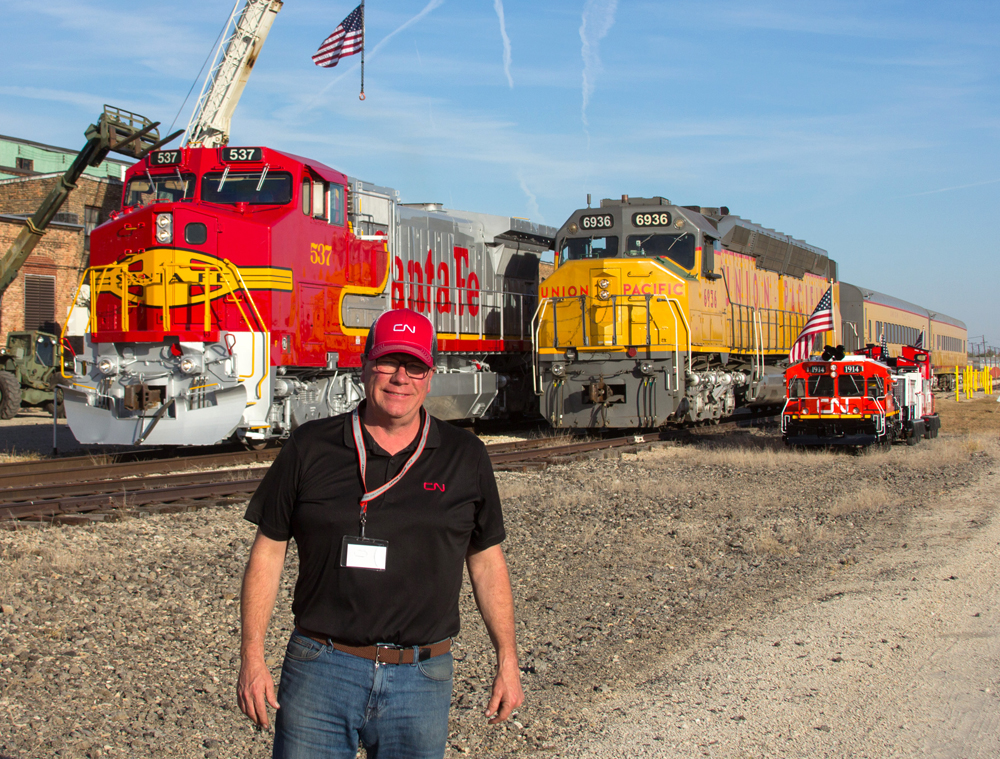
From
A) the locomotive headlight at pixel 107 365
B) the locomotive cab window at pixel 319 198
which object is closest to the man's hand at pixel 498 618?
the locomotive headlight at pixel 107 365

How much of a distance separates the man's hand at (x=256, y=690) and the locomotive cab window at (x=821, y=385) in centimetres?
1247

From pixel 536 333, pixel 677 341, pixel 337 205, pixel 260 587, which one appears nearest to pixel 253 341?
pixel 337 205

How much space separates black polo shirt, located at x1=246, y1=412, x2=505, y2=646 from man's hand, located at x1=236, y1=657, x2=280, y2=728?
0.56 ft

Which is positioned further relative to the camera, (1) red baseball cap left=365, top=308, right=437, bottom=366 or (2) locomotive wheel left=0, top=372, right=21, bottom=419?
(2) locomotive wheel left=0, top=372, right=21, bottom=419

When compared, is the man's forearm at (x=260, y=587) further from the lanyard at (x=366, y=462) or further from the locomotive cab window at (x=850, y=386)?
the locomotive cab window at (x=850, y=386)

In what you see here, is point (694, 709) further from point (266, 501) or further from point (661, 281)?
point (661, 281)

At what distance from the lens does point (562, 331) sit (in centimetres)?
1611

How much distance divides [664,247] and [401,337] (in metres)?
13.6

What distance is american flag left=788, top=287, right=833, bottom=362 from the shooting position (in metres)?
16.4

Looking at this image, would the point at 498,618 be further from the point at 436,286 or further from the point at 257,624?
the point at 436,286

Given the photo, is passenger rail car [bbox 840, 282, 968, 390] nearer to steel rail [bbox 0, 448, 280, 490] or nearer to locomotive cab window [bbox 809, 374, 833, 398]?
locomotive cab window [bbox 809, 374, 833, 398]

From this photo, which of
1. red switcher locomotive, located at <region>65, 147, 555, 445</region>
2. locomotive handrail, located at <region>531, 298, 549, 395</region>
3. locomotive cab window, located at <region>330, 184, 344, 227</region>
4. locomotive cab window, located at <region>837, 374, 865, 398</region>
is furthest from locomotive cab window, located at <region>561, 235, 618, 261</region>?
locomotive cab window, located at <region>330, 184, 344, 227</region>

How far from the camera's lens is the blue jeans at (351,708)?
2.50 m

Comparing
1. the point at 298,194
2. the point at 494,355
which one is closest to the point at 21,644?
the point at 298,194
